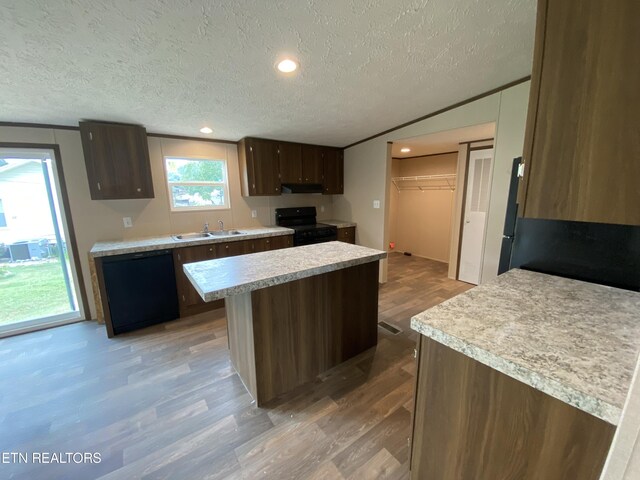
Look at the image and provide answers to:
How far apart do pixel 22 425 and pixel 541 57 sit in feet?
11.2

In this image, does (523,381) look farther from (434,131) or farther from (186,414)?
(434,131)

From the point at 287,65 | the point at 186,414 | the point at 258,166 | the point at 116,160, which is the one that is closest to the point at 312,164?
the point at 258,166

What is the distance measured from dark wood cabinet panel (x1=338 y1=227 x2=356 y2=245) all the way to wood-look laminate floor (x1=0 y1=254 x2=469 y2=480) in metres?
2.09

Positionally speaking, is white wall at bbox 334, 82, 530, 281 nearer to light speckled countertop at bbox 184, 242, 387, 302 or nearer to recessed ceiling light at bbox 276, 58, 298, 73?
light speckled countertop at bbox 184, 242, 387, 302

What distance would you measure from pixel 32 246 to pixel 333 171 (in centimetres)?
413

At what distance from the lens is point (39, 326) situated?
289 cm

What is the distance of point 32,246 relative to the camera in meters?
2.88

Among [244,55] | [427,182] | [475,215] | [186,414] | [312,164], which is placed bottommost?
[186,414]

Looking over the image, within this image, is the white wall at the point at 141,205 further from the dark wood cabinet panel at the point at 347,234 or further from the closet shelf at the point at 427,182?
the closet shelf at the point at 427,182

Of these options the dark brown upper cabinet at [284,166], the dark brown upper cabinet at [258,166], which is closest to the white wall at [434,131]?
the dark brown upper cabinet at [284,166]

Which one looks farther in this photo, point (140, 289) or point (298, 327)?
point (140, 289)

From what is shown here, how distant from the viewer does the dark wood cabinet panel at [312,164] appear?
14.1 ft

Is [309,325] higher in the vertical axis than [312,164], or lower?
lower

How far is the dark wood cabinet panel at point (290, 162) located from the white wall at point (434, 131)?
93cm
